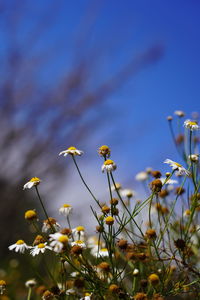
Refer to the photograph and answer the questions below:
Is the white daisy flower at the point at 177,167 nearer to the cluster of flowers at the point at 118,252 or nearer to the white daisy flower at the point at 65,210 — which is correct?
the cluster of flowers at the point at 118,252

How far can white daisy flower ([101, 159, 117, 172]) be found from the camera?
1089 mm

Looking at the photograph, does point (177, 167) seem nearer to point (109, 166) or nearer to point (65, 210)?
point (109, 166)

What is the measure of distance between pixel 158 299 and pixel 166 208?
0.72 meters

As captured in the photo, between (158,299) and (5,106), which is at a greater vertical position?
(5,106)

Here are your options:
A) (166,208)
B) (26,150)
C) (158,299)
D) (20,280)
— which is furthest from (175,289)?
(26,150)

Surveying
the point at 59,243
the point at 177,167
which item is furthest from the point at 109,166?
the point at 59,243

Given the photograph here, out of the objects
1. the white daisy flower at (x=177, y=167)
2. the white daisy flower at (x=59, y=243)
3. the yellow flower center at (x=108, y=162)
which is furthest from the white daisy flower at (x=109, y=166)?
the white daisy flower at (x=59, y=243)

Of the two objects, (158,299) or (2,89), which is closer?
(158,299)

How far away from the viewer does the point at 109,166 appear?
110 centimetres

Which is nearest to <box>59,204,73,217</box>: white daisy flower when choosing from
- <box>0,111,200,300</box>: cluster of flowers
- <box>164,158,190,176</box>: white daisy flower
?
<box>0,111,200,300</box>: cluster of flowers

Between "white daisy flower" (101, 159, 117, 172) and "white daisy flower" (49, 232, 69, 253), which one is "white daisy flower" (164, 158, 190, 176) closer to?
"white daisy flower" (101, 159, 117, 172)

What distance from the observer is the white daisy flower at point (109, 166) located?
42.9 inches

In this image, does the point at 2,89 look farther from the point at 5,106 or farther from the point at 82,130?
the point at 82,130

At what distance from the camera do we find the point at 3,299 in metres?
1.91
